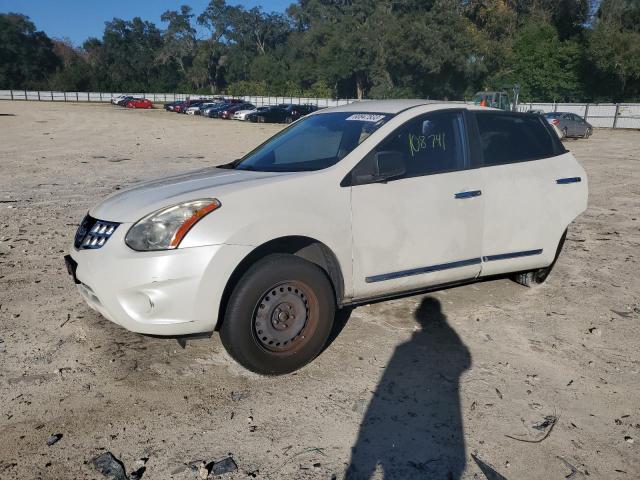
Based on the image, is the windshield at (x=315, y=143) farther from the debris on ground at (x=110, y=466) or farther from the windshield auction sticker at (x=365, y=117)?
the debris on ground at (x=110, y=466)

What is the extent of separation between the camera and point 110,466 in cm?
279

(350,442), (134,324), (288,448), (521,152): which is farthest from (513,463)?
(521,152)

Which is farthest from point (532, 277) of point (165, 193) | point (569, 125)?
point (569, 125)

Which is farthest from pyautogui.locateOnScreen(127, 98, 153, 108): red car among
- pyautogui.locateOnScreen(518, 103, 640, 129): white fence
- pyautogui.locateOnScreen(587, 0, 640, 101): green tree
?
pyautogui.locateOnScreen(587, 0, 640, 101): green tree

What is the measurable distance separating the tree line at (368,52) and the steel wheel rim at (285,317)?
5833 cm

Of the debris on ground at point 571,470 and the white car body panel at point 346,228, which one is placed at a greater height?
the white car body panel at point 346,228

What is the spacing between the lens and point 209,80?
100 metres

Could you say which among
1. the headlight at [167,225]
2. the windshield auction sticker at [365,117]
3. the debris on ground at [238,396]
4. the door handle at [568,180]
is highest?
the windshield auction sticker at [365,117]

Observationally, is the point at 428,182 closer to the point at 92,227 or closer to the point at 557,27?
the point at 92,227

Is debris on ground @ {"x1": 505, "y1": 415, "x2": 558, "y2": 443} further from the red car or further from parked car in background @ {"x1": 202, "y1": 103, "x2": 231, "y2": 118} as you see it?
the red car

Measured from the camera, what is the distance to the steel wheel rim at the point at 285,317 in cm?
354

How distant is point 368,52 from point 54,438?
72134mm

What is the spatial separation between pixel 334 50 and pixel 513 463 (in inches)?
3149

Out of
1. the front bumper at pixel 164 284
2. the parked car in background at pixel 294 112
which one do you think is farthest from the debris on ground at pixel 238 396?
the parked car in background at pixel 294 112
